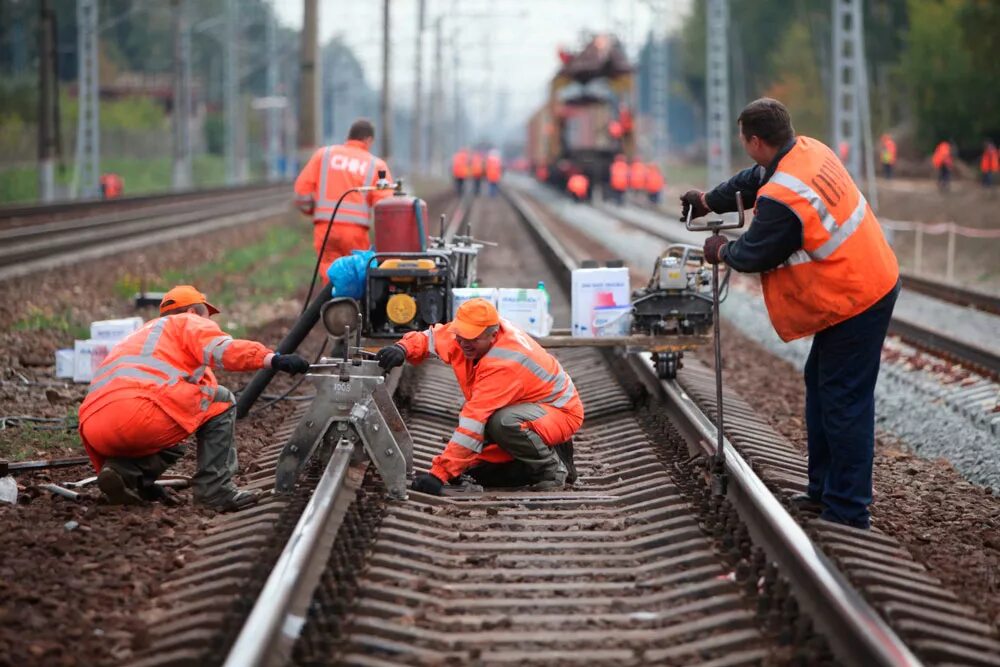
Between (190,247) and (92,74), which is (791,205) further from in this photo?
(92,74)

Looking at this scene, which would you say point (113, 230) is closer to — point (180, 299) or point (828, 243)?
point (180, 299)

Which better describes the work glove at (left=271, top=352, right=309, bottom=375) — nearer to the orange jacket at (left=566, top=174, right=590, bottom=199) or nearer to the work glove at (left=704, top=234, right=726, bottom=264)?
the work glove at (left=704, top=234, right=726, bottom=264)

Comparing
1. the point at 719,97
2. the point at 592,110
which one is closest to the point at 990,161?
the point at 719,97

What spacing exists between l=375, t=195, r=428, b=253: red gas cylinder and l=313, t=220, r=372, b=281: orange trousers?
1105mm

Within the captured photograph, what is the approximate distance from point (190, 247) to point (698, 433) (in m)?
16.7

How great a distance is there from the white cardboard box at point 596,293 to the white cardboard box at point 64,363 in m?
4.04

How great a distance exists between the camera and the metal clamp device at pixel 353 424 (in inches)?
249

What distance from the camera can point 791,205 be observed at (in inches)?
229

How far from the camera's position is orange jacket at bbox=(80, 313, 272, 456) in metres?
6.17

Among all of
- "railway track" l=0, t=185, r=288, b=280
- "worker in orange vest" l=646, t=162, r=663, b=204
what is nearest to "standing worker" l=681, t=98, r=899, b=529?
"railway track" l=0, t=185, r=288, b=280

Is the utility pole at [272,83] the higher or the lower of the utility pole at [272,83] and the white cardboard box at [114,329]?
the higher

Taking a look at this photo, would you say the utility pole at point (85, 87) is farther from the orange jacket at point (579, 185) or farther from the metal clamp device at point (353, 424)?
the metal clamp device at point (353, 424)

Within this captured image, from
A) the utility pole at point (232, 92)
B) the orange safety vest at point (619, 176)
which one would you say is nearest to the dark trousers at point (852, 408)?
the orange safety vest at point (619, 176)

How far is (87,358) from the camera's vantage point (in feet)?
32.4
